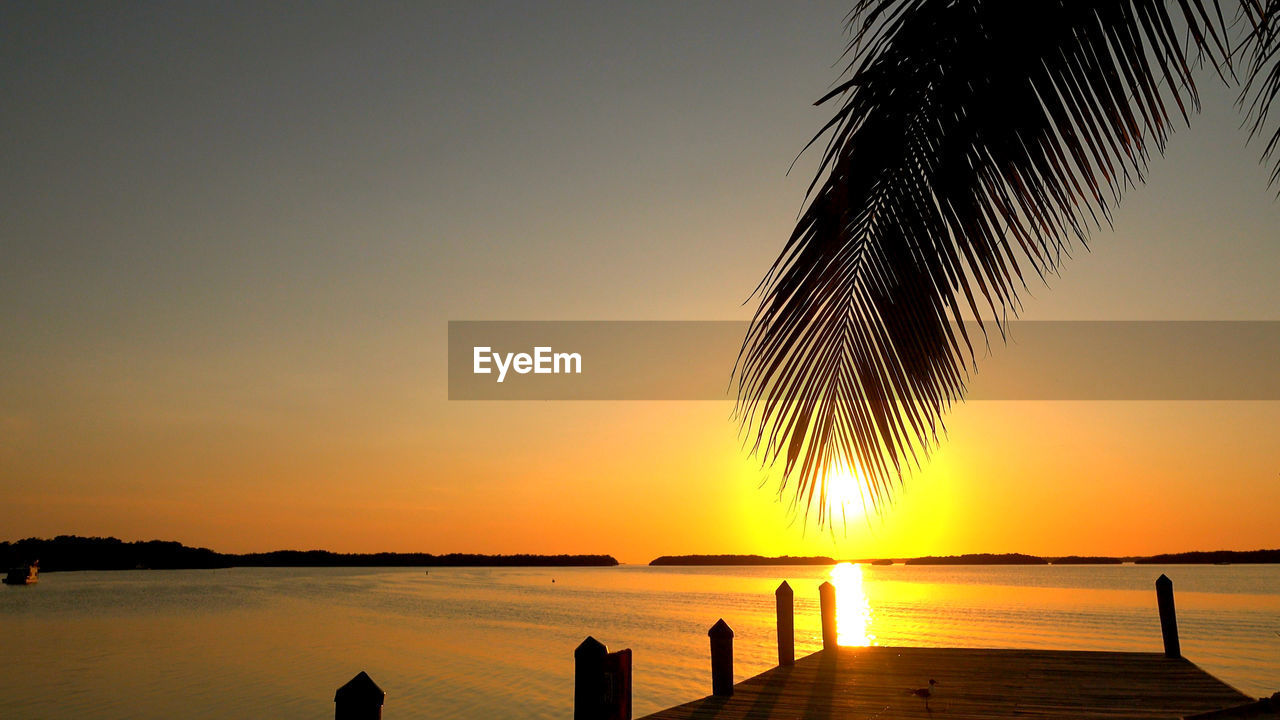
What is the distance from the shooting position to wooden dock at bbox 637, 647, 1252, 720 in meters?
9.27

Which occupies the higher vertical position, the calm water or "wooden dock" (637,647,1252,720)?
"wooden dock" (637,647,1252,720)

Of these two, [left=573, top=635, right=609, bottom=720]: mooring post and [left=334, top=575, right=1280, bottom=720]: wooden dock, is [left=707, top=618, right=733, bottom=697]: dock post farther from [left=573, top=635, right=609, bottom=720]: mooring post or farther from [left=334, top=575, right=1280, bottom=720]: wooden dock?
[left=573, top=635, right=609, bottom=720]: mooring post

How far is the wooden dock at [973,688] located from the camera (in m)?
9.27

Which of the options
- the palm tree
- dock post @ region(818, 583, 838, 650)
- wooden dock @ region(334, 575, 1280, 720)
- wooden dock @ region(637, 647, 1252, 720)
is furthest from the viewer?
dock post @ region(818, 583, 838, 650)

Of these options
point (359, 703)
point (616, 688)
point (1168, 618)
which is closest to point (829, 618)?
point (1168, 618)

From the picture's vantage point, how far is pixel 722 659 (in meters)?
10.6

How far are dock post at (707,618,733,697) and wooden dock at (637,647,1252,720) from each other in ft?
0.50

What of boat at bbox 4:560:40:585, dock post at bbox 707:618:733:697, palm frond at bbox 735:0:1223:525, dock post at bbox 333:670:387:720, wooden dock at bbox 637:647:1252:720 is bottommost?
boat at bbox 4:560:40:585

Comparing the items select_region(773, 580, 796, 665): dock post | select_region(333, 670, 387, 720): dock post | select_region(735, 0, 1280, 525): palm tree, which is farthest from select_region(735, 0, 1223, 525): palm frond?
select_region(773, 580, 796, 665): dock post

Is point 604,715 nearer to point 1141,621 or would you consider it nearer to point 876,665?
point 876,665

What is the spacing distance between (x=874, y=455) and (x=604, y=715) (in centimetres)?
350

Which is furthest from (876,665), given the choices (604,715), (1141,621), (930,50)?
(1141,621)

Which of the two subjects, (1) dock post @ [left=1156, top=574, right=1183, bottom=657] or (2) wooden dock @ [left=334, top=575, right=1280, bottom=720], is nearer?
(2) wooden dock @ [left=334, top=575, right=1280, bottom=720]

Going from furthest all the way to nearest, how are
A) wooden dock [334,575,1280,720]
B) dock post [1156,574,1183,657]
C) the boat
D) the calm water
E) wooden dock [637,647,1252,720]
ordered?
the boat → the calm water → dock post [1156,574,1183,657] → wooden dock [637,647,1252,720] → wooden dock [334,575,1280,720]
